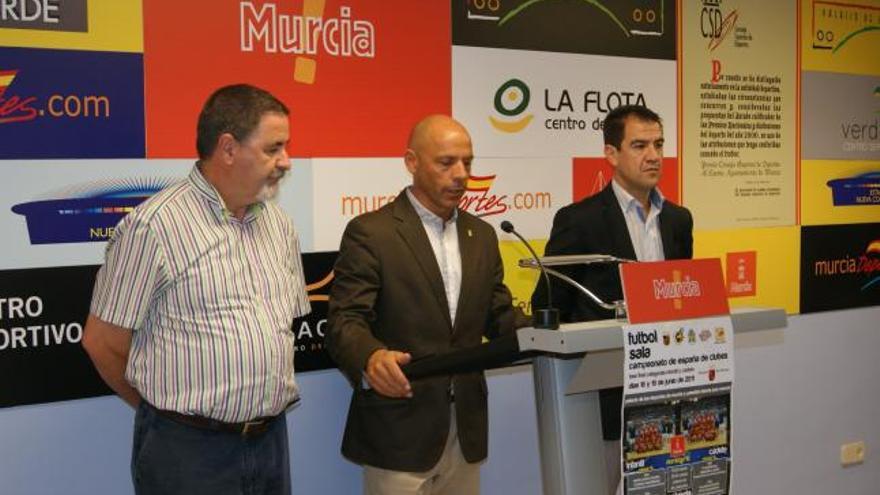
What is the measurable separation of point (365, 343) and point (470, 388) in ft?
1.66

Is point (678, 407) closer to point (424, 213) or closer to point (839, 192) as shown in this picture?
point (424, 213)

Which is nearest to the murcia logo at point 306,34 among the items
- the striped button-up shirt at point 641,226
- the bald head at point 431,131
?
the bald head at point 431,131

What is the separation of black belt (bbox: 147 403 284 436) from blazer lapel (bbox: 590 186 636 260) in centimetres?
134

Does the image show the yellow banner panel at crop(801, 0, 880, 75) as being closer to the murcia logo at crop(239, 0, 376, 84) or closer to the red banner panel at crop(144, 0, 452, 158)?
the red banner panel at crop(144, 0, 452, 158)

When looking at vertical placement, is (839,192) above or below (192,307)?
above

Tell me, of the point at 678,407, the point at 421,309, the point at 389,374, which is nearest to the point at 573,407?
the point at 678,407

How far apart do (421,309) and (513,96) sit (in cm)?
125

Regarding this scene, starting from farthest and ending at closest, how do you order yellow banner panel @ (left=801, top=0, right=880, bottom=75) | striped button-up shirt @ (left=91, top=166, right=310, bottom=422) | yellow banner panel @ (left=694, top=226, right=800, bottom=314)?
yellow banner panel @ (left=801, top=0, right=880, bottom=75), yellow banner panel @ (left=694, top=226, right=800, bottom=314), striped button-up shirt @ (left=91, top=166, right=310, bottom=422)

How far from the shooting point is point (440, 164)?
2830 millimetres

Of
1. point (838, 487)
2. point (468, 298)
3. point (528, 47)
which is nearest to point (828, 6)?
point (528, 47)

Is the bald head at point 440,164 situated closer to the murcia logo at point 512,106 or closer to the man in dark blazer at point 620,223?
the man in dark blazer at point 620,223

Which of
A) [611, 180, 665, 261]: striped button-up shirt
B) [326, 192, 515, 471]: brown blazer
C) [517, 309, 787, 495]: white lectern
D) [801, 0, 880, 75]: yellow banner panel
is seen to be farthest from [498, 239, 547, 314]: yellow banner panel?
[801, 0, 880, 75]: yellow banner panel

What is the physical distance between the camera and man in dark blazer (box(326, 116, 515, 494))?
2.75 metres

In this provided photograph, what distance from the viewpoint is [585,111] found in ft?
12.9
